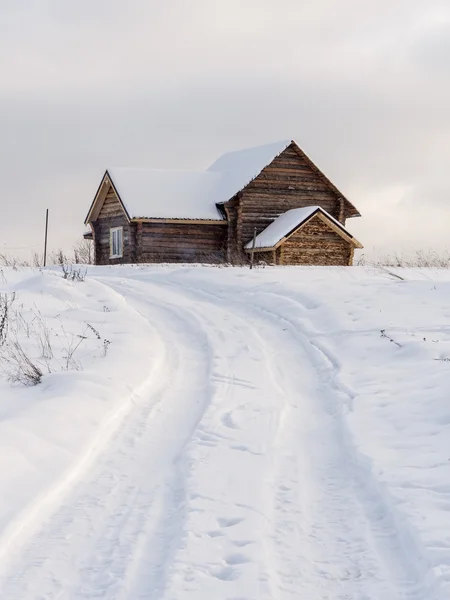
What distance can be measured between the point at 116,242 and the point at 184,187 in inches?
170

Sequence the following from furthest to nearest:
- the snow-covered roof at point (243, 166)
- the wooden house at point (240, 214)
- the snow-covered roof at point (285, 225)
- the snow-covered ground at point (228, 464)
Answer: the snow-covered roof at point (243, 166) < the wooden house at point (240, 214) < the snow-covered roof at point (285, 225) < the snow-covered ground at point (228, 464)

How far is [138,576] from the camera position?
3529 millimetres

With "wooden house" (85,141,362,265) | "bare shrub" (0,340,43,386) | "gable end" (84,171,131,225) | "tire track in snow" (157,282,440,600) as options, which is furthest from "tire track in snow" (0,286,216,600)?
"gable end" (84,171,131,225)

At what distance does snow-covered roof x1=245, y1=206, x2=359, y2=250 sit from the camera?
27391 millimetres

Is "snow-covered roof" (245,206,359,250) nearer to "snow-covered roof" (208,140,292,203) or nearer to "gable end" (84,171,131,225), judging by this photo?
"snow-covered roof" (208,140,292,203)

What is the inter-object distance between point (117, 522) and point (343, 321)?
25.2 feet

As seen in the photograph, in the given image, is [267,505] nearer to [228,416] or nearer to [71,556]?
[71,556]

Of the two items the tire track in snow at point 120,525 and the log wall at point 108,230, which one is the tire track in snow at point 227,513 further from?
the log wall at point 108,230

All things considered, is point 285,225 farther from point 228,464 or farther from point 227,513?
point 227,513

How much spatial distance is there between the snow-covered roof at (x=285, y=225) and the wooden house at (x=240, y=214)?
0.06 m

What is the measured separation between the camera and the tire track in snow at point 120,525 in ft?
11.4

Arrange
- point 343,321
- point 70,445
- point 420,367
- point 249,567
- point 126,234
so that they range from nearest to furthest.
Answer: point 249,567, point 70,445, point 420,367, point 343,321, point 126,234

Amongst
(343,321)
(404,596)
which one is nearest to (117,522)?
(404,596)

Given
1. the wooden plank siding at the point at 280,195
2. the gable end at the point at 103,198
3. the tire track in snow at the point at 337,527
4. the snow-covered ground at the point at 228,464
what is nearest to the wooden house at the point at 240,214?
the wooden plank siding at the point at 280,195
